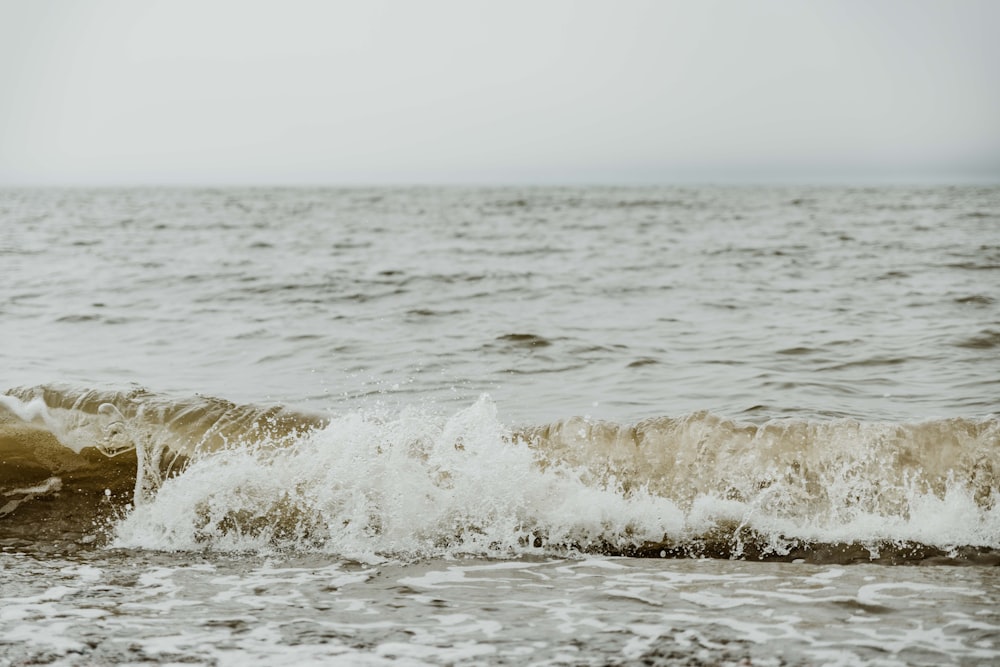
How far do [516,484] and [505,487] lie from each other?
7cm

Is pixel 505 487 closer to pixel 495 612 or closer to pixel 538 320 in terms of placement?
pixel 495 612

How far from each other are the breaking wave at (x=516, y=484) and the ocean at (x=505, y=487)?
19 mm

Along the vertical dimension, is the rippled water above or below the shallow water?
above

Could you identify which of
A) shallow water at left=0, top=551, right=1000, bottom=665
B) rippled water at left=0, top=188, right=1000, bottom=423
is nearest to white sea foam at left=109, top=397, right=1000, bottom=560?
shallow water at left=0, top=551, right=1000, bottom=665

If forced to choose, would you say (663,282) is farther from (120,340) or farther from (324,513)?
(324,513)

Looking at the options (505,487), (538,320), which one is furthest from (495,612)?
(538,320)

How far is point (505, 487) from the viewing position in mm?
4961

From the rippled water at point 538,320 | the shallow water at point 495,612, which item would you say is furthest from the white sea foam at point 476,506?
the rippled water at point 538,320

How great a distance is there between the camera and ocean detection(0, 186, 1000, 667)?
3.35 m

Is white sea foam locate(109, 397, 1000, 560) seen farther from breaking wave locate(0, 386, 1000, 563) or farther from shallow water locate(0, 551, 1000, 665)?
shallow water locate(0, 551, 1000, 665)

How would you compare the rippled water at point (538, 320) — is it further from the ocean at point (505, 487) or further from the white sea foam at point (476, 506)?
the white sea foam at point (476, 506)

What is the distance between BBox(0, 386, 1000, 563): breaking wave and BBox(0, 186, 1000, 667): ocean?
0.02 m

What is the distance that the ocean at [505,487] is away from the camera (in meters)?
3.35

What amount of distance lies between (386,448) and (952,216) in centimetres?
2535
